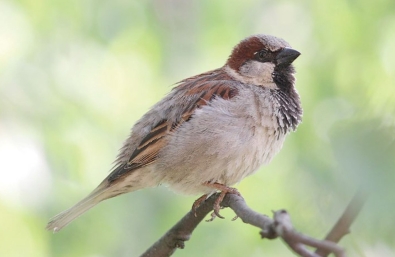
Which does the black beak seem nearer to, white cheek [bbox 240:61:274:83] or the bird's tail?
white cheek [bbox 240:61:274:83]

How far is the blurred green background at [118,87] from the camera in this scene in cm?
288

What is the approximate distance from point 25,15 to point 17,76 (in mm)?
350

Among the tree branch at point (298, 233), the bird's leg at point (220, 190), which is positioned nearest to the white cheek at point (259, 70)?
the bird's leg at point (220, 190)

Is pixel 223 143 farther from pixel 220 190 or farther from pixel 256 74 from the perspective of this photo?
pixel 256 74

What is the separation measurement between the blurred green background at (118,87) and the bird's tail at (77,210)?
17 cm

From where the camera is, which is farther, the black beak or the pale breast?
the black beak

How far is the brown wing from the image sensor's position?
2744 mm

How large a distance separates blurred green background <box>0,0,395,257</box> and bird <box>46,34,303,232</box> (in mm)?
164

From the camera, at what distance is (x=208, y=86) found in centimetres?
280

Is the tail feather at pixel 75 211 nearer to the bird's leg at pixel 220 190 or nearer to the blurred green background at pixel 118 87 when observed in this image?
the blurred green background at pixel 118 87

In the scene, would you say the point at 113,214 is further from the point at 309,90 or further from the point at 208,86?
the point at 309,90

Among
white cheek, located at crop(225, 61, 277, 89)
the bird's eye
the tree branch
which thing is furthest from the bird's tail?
the tree branch

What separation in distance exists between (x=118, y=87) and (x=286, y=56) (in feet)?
3.47

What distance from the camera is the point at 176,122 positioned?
2764 millimetres
